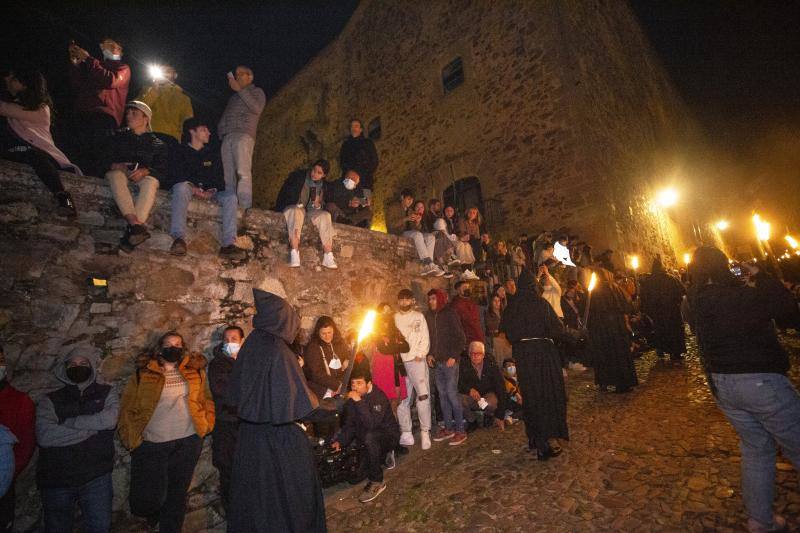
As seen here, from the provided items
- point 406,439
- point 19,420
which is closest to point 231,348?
point 19,420

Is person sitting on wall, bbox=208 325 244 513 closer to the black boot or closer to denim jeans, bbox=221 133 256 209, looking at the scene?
the black boot

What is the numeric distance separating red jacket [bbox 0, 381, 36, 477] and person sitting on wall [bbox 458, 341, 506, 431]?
438 cm

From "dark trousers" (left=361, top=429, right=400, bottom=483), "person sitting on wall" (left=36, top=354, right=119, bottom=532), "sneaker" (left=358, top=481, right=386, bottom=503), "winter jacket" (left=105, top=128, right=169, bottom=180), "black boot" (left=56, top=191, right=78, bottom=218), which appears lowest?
"sneaker" (left=358, top=481, right=386, bottom=503)

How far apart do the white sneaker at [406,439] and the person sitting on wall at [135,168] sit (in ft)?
12.5

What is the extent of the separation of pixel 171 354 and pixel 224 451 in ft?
3.45

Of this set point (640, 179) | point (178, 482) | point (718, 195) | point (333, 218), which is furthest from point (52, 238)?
point (718, 195)

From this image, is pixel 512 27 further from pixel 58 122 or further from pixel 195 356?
pixel 195 356

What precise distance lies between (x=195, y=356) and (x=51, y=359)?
1.06 meters

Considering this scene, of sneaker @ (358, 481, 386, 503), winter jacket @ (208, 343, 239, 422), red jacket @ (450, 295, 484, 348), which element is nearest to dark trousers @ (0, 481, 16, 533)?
winter jacket @ (208, 343, 239, 422)

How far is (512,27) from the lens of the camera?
9266 millimetres

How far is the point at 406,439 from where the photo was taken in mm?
4621

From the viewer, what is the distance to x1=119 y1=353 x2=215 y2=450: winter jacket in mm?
2955

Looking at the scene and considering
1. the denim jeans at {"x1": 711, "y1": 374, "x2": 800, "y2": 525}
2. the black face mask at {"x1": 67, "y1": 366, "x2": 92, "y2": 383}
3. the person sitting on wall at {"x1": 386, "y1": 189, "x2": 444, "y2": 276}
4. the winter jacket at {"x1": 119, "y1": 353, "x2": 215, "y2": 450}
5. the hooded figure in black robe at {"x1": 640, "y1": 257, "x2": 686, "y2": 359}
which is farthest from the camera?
the hooded figure in black robe at {"x1": 640, "y1": 257, "x2": 686, "y2": 359}

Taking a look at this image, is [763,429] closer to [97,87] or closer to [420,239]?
[420,239]
